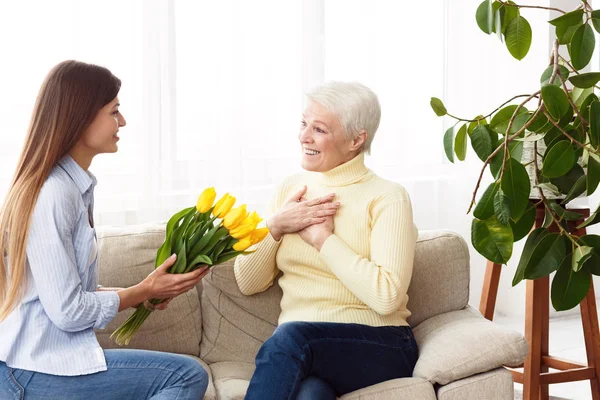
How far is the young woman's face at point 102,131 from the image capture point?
6.52 feet

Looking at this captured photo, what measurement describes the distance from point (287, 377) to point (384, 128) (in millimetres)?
2657

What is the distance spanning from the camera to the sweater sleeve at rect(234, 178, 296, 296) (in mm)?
2488

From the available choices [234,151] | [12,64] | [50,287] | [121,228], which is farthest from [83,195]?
[234,151]

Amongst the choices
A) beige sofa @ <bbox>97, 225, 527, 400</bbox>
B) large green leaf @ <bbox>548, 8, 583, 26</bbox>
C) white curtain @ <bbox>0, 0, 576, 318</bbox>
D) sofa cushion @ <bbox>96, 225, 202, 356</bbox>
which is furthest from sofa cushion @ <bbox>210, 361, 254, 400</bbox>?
large green leaf @ <bbox>548, 8, 583, 26</bbox>

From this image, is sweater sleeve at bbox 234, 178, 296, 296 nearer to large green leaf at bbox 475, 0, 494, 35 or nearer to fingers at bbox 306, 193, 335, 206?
fingers at bbox 306, 193, 335, 206

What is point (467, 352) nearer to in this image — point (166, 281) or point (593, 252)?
point (593, 252)

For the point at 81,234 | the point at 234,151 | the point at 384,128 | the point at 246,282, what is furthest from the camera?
the point at 384,128

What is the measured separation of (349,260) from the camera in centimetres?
229

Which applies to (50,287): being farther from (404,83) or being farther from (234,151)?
(404,83)

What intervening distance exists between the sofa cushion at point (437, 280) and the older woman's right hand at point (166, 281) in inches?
36.2

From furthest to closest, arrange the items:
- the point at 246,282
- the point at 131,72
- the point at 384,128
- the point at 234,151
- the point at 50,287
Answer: the point at 384,128
the point at 234,151
the point at 131,72
the point at 246,282
the point at 50,287

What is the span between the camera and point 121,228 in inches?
106

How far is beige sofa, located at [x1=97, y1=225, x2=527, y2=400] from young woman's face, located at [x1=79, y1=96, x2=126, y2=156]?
0.65 meters

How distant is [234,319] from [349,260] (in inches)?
21.5
